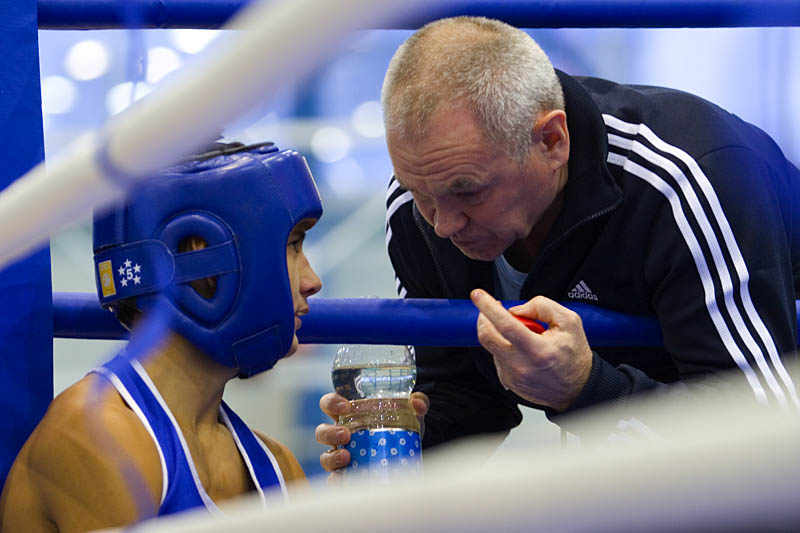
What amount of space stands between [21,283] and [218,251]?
0.24 meters

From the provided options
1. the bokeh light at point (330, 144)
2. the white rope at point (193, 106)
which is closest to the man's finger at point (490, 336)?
the white rope at point (193, 106)

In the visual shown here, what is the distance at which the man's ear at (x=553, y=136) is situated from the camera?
1.62 metres

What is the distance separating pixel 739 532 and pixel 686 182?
116 centimetres

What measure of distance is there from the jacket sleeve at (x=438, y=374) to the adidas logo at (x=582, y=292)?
0.25 meters

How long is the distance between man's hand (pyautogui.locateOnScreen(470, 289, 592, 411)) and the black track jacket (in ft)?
0.15

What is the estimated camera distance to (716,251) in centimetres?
145

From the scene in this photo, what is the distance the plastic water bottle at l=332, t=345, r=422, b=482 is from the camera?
4.06ft

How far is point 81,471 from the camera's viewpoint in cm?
106

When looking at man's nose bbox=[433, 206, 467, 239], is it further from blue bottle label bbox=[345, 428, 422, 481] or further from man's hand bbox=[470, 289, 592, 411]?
blue bottle label bbox=[345, 428, 422, 481]

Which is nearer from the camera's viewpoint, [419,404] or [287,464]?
[287,464]

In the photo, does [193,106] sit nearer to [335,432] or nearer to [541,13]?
[335,432]

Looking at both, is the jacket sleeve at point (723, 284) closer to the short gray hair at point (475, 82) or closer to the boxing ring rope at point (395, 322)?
the boxing ring rope at point (395, 322)

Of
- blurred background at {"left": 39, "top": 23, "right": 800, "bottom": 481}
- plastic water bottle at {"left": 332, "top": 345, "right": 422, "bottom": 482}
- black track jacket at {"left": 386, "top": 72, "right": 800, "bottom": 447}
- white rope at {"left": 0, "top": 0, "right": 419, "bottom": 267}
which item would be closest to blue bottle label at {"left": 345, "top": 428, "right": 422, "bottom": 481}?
plastic water bottle at {"left": 332, "top": 345, "right": 422, "bottom": 482}

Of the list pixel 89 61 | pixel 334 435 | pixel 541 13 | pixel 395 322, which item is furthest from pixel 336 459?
pixel 89 61
